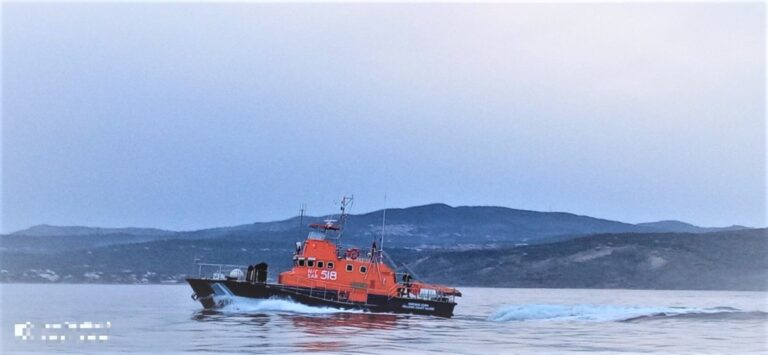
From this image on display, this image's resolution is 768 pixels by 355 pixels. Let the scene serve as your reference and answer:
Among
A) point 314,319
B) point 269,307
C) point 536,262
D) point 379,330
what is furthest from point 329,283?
point 536,262

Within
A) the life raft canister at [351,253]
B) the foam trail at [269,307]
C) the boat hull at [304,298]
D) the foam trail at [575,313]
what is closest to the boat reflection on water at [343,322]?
the boat hull at [304,298]

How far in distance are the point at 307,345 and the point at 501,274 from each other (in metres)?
108

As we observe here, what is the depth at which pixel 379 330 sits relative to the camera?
3862cm

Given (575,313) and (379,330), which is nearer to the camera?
(379,330)

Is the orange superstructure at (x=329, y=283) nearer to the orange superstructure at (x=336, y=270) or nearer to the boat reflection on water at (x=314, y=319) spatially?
the orange superstructure at (x=336, y=270)

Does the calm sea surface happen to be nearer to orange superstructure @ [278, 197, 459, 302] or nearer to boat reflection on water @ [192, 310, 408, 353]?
boat reflection on water @ [192, 310, 408, 353]

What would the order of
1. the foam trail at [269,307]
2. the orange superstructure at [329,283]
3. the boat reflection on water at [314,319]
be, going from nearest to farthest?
the boat reflection on water at [314,319] < the foam trail at [269,307] < the orange superstructure at [329,283]

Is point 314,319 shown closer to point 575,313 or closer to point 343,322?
point 343,322

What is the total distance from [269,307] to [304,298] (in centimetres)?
166

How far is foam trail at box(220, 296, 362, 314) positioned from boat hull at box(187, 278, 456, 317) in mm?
168

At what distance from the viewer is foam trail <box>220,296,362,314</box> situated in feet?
152

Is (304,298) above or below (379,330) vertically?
above

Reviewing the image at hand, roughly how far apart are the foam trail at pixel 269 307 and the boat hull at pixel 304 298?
0.17 meters

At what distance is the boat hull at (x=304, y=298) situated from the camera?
46.6m
